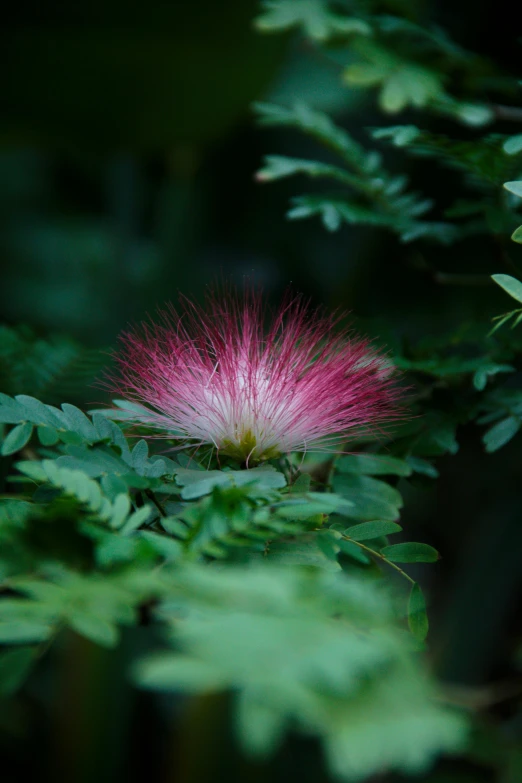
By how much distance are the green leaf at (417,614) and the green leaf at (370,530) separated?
0.05m

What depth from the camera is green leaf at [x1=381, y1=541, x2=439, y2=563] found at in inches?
21.7

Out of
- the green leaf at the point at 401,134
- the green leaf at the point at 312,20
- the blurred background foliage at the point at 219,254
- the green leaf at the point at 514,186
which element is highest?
the green leaf at the point at 312,20

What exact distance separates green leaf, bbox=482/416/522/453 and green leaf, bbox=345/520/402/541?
158mm

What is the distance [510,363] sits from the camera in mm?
740

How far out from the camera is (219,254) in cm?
198

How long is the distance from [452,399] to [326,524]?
238mm

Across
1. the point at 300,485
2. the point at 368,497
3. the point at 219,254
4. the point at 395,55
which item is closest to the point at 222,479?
the point at 300,485

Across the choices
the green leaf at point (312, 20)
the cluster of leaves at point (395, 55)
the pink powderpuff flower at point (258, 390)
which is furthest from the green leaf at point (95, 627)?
the green leaf at point (312, 20)

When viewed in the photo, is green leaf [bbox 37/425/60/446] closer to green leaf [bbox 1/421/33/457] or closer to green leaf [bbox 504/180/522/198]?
green leaf [bbox 1/421/33/457]

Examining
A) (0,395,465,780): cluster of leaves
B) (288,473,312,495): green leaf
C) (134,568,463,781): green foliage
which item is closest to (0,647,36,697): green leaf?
(0,395,465,780): cluster of leaves

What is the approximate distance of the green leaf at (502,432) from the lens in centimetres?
65

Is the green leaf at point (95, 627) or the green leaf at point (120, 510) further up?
the green leaf at point (95, 627)

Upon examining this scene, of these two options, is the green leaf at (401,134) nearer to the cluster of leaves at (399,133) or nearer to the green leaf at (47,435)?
the cluster of leaves at (399,133)

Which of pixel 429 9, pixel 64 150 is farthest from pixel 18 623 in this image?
pixel 64 150
